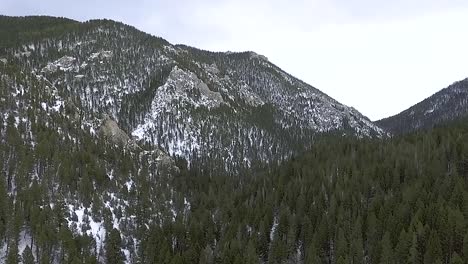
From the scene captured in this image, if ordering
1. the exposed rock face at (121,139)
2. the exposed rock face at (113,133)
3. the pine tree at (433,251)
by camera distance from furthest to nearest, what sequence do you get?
the exposed rock face at (121,139), the exposed rock face at (113,133), the pine tree at (433,251)

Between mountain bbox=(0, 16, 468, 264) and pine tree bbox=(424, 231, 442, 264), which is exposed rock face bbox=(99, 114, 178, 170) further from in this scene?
pine tree bbox=(424, 231, 442, 264)

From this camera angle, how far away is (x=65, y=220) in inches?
4508

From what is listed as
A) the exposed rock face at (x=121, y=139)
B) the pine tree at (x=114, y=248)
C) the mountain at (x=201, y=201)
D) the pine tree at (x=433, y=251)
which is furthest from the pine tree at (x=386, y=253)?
the exposed rock face at (x=121, y=139)

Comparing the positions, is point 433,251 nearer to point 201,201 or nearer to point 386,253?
point 386,253

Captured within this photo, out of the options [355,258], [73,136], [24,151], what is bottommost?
[355,258]

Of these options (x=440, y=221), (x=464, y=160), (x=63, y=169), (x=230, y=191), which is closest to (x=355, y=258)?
(x=440, y=221)

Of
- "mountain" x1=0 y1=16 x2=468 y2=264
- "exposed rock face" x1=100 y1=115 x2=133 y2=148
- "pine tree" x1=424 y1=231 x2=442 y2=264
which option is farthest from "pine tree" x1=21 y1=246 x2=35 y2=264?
"pine tree" x1=424 y1=231 x2=442 y2=264

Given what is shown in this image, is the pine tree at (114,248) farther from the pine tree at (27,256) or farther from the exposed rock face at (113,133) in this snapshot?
the exposed rock face at (113,133)

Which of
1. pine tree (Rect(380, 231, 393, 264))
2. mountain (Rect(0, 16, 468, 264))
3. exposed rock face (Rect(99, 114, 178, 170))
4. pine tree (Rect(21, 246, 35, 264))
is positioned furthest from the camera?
exposed rock face (Rect(99, 114, 178, 170))

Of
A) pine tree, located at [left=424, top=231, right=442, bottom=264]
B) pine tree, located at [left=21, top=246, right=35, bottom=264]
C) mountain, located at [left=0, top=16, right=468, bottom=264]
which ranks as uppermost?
mountain, located at [left=0, top=16, right=468, bottom=264]

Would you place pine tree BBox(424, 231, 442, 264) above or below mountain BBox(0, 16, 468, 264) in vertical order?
below

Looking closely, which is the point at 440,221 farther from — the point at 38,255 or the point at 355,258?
the point at 38,255

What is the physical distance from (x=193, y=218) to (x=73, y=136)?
48.3 meters

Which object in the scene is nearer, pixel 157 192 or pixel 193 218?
pixel 193 218
